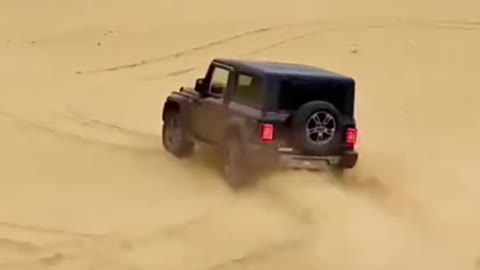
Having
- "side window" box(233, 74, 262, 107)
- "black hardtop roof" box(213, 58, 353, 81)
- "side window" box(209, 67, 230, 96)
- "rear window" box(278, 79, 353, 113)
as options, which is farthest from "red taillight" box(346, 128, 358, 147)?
"side window" box(209, 67, 230, 96)

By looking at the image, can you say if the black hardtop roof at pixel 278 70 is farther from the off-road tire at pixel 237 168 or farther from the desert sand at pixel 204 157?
the desert sand at pixel 204 157

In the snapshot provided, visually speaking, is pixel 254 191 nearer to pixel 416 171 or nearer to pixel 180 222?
pixel 180 222

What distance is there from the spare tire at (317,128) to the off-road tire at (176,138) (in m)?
2.19

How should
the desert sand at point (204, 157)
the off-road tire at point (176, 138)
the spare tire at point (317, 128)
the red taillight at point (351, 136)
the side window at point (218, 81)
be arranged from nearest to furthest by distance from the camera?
the desert sand at point (204, 157)
the spare tire at point (317, 128)
the red taillight at point (351, 136)
the side window at point (218, 81)
the off-road tire at point (176, 138)

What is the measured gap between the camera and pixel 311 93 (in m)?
11.6

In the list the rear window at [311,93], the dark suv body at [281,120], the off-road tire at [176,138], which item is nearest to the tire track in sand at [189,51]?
the off-road tire at [176,138]

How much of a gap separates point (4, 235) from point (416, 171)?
482 cm

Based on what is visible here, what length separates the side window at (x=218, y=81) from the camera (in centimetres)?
1258

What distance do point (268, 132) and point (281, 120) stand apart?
19cm

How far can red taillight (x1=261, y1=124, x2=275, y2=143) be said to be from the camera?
441 inches

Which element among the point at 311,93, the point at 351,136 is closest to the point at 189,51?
the point at 311,93

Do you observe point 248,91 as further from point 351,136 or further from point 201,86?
point 201,86

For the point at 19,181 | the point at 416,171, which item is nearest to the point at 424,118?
the point at 416,171

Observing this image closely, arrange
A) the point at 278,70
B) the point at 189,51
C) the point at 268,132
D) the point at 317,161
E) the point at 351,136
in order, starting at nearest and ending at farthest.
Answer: the point at 268,132 → the point at 317,161 → the point at 351,136 → the point at 278,70 → the point at 189,51
